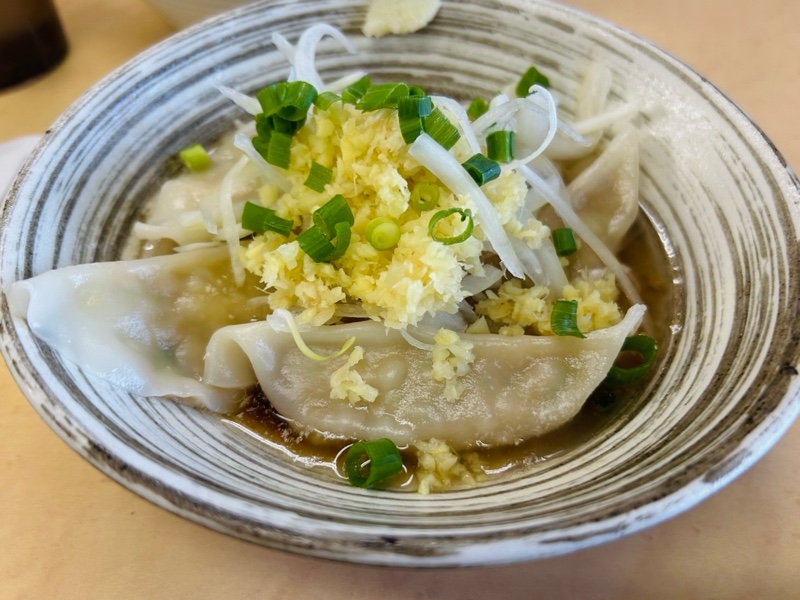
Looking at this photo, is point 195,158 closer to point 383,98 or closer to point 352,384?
point 383,98

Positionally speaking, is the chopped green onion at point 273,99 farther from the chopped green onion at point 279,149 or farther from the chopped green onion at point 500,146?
the chopped green onion at point 500,146

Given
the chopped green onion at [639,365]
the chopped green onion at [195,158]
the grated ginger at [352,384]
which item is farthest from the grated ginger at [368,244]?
the chopped green onion at [195,158]

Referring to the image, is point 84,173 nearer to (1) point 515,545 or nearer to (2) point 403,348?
(2) point 403,348

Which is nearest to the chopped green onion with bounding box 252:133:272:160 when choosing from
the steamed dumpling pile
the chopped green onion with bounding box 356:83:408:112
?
the steamed dumpling pile

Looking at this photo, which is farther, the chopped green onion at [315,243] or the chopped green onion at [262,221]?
the chopped green onion at [262,221]

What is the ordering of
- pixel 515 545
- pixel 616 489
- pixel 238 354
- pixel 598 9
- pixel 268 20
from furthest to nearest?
pixel 598 9 < pixel 268 20 < pixel 238 354 < pixel 616 489 < pixel 515 545

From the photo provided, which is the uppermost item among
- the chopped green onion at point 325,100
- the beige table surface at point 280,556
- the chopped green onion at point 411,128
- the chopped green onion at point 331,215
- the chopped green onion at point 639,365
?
the chopped green onion at point 325,100

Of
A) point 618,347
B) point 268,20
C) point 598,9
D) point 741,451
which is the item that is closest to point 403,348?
point 618,347
